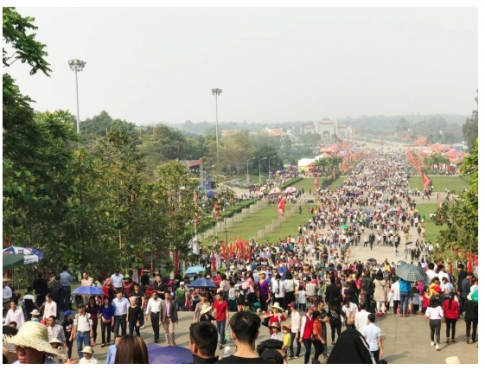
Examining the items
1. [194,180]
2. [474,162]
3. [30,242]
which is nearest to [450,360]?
[474,162]

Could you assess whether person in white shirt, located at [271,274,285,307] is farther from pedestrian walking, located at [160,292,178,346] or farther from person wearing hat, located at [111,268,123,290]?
person wearing hat, located at [111,268,123,290]

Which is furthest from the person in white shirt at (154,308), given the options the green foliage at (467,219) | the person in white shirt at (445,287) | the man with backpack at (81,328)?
the green foliage at (467,219)

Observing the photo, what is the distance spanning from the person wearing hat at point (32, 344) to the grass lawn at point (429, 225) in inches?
1855

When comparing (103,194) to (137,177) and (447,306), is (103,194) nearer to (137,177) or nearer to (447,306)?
(137,177)

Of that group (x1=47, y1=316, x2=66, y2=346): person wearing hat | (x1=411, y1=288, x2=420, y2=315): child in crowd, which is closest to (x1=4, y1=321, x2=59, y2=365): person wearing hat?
(x1=47, y1=316, x2=66, y2=346): person wearing hat

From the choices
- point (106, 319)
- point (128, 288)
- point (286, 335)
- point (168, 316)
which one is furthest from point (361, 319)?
point (128, 288)

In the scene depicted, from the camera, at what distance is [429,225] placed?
63375 mm

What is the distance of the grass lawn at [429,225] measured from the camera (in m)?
56.0

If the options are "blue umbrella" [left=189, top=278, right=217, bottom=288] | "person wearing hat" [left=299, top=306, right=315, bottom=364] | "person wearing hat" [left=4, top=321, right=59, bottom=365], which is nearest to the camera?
"person wearing hat" [left=4, top=321, right=59, bottom=365]

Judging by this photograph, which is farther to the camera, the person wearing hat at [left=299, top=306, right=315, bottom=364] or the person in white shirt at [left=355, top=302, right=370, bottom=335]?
the person wearing hat at [left=299, top=306, right=315, bottom=364]

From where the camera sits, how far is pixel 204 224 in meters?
33.0

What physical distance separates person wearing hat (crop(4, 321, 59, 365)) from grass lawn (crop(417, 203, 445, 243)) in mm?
47105

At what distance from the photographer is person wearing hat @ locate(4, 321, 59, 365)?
5.48 m

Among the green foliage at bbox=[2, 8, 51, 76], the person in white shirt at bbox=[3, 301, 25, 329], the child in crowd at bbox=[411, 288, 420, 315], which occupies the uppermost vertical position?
the green foliage at bbox=[2, 8, 51, 76]
